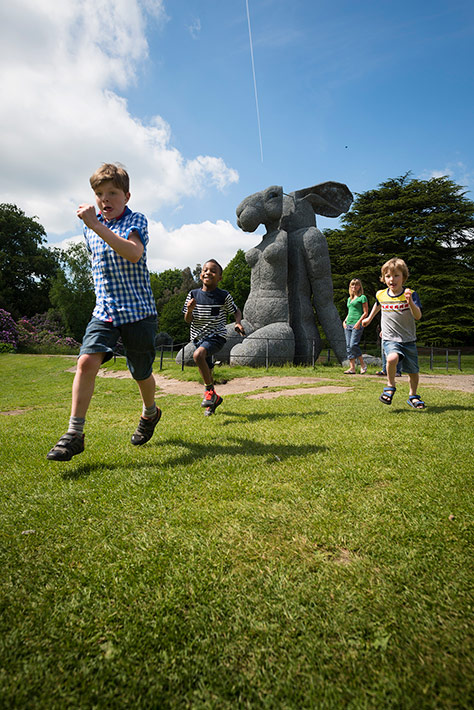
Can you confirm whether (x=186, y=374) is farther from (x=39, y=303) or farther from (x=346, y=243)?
(x=39, y=303)

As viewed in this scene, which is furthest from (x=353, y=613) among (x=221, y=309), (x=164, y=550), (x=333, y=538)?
(x=221, y=309)

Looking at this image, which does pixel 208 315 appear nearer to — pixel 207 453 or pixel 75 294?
pixel 207 453

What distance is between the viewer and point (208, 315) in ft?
16.0

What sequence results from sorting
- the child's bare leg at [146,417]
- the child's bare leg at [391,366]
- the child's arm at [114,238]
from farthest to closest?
the child's bare leg at [391,366], the child's bare leg at [146,417], the child's arm at [114,238]

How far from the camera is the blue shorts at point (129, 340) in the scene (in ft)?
8.96

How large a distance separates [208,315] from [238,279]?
3188 cm

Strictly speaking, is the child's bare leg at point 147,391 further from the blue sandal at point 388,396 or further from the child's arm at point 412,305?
the child's arm at point 412,305

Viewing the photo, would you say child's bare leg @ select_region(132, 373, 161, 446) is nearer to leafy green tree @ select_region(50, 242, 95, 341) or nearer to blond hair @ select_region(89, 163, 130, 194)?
blond hair @ select_region(89, 163, 130, 194)

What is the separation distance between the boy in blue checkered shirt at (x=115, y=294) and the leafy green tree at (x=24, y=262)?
1396 inches

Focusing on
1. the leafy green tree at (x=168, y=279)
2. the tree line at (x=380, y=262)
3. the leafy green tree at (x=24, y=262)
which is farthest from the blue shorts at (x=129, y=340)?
the leafy green tree at (x=168, y=279)

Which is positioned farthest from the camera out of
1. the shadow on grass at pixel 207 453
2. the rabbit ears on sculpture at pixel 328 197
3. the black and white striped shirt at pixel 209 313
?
the rabbit ears on sculpture at pixel 328 197

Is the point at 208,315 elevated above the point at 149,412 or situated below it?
above

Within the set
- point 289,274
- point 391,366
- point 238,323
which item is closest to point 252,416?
point 238,323

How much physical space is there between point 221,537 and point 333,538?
469 millimetres
